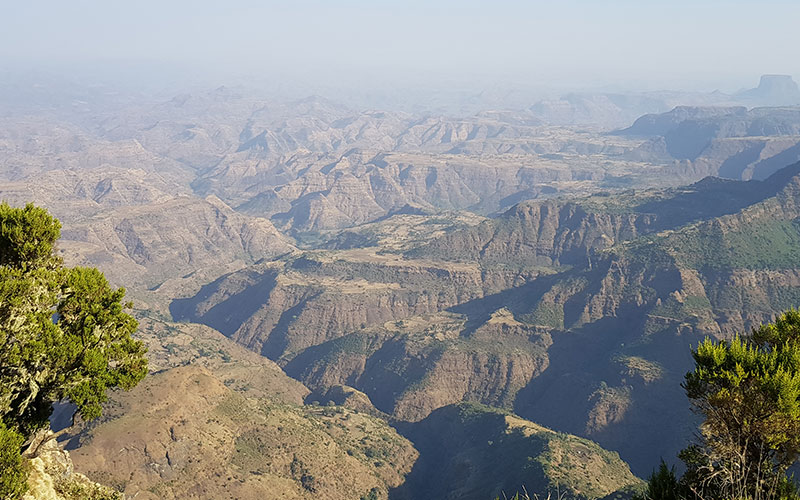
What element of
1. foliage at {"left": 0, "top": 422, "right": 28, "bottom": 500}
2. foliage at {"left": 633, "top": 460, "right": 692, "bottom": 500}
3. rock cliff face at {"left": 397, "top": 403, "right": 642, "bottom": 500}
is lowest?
rock cliff face at {"left": 397, "top": 403, "right": 642, "bottom": 500}

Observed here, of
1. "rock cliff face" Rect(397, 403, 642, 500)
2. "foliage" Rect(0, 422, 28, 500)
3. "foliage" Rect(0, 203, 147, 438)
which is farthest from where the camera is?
"rock cliff face" Rect(397, 403, 642, 500)

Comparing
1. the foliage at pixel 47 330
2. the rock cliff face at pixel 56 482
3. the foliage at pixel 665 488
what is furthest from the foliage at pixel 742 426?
the rock cliff face at pixel 56 482

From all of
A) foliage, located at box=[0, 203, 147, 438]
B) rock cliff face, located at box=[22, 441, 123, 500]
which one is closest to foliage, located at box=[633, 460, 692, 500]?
foliage, located at box=[0, 203, 147, 438]

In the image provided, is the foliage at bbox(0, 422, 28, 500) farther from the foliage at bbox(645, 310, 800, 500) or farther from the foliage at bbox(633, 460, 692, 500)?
the foliage at bbox(645, 310, 800, 500)

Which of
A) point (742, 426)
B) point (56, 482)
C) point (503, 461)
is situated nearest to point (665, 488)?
point (742, 426)

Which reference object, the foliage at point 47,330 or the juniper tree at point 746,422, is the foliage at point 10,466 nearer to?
the foliage at point 47,330

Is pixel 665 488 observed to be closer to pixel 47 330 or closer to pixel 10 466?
pixel 10 466

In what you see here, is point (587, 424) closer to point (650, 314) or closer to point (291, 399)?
point (650, 314)
